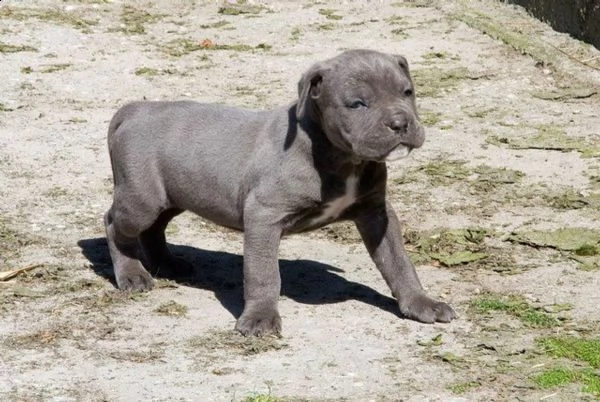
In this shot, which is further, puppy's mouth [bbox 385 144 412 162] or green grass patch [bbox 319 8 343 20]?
green grass patch [bbox 319 8 343 20]

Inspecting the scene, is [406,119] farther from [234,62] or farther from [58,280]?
[234,62]

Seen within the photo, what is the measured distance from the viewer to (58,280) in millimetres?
7695

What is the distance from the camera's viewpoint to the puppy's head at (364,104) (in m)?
6.42

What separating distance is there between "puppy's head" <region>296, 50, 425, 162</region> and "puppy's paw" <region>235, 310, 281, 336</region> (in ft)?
3.10

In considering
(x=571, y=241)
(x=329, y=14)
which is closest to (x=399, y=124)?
(x=571, y=241)

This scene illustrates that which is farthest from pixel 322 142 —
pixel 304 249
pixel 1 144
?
pixel 1 144

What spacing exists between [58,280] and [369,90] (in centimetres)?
237

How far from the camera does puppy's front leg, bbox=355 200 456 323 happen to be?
6931 mm

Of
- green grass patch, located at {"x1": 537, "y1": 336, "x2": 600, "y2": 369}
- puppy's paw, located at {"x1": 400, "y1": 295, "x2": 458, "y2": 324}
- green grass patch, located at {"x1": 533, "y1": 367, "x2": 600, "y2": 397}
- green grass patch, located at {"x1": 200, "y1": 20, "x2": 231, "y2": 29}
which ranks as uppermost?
green grass patch, located at {"x1": 533, "y1": 367, "x2": 600, "y2": 397}

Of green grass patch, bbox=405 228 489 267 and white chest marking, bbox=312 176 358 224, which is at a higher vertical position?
white chest marking, bbox=312 176 358 224

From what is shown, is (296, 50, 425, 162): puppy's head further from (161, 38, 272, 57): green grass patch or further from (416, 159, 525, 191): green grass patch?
(161, 38, 272, 57): green grass patch

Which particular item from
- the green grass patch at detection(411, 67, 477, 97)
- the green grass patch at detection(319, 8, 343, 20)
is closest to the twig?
the green grass patch at detection(411, 67, 477, 97)

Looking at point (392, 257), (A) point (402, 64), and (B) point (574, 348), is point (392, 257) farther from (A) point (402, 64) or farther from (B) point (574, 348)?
(B) point (574, 348)

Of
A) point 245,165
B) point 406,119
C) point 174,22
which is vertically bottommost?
point 174,22
